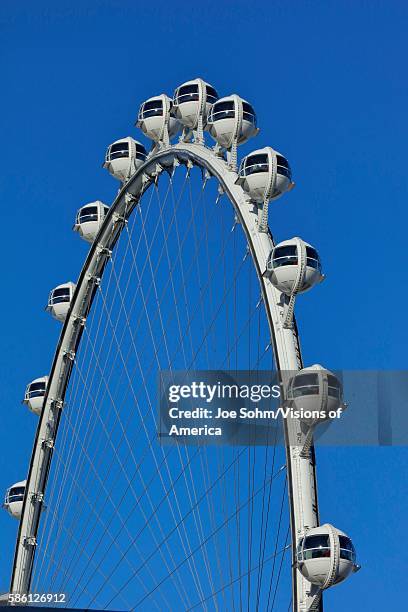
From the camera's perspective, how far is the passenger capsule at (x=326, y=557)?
95.2ft

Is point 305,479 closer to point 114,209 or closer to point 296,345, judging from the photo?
point 296,345

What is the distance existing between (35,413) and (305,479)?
23027 millimetres

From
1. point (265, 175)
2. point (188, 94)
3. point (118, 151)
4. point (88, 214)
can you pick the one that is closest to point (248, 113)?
point (188, 94)

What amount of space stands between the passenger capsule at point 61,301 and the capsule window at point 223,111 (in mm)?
13062

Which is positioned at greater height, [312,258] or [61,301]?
[61,301]

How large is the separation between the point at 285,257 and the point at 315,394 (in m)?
3.83

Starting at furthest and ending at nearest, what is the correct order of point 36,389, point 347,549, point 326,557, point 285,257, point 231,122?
→ point 36,389 < point 231,122 < point 285,257 < point 347,549 < point 326,557

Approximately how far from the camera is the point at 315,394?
30.9 meters

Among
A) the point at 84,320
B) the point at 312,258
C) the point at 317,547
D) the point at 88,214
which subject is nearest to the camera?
the point at 317,547

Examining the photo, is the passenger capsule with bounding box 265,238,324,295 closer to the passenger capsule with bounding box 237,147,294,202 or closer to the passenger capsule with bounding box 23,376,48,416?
the passenger capsule with bounding box 237,147,294,202

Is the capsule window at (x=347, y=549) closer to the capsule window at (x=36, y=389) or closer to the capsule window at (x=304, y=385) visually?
the capsule window at (x=304, y=385)

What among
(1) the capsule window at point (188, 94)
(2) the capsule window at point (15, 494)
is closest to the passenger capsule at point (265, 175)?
(1) the capsule window at point (188, 94)

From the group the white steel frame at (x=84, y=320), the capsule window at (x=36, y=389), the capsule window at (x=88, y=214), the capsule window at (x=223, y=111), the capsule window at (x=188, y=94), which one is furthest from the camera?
the capsule window at (x=36, y=389)

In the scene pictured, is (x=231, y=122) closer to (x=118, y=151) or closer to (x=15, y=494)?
(x=118, y=151)
